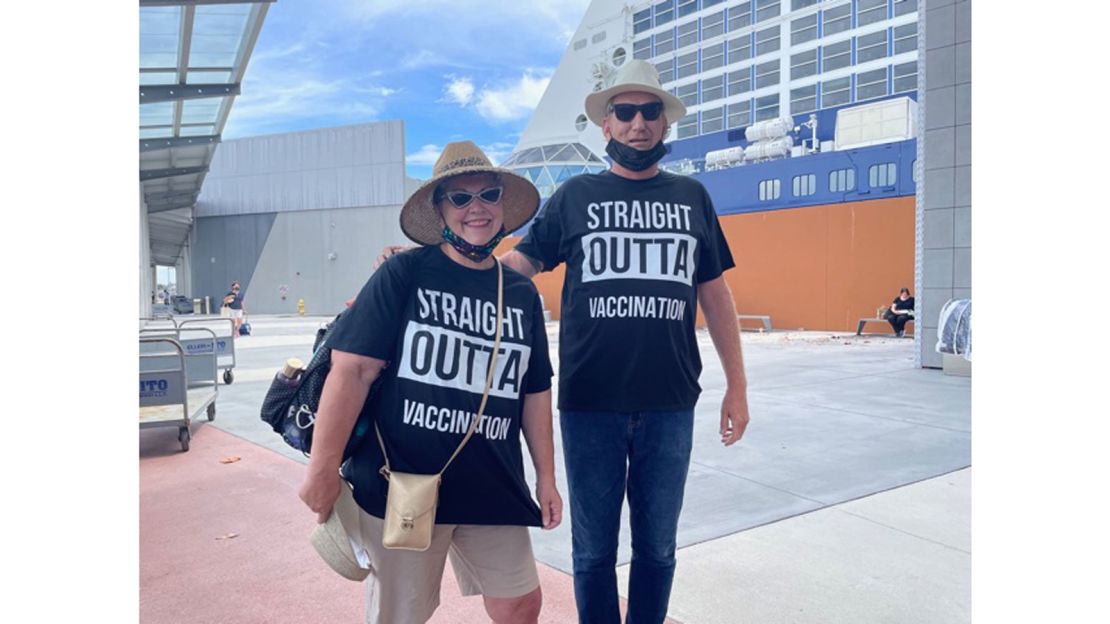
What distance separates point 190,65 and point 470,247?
1194 centimetres

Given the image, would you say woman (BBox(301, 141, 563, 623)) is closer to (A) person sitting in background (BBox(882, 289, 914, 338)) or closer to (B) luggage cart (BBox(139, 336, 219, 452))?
(B) luggage cart (BBox(139, 336, 219, 452))

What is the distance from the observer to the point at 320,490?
1.85 meters

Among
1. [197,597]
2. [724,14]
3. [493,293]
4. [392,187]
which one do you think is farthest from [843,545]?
[724,14]

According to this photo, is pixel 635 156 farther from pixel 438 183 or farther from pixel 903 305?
pixel 903 305

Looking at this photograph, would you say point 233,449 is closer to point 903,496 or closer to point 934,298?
point 903,496

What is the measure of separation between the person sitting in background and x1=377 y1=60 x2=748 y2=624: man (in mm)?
15102

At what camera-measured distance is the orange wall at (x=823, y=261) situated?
1717cm

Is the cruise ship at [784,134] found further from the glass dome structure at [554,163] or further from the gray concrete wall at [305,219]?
the gray concrete wall at [305,219]

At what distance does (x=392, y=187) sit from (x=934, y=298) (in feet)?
116

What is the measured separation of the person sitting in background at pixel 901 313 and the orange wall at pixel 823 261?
114 cm

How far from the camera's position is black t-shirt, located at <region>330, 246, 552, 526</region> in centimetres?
188

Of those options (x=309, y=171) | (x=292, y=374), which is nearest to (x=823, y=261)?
(x=292, y=374)

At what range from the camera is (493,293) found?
1991mm

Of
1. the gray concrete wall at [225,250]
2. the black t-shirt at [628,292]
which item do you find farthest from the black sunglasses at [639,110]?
the gray concrete wall at [225,250]
